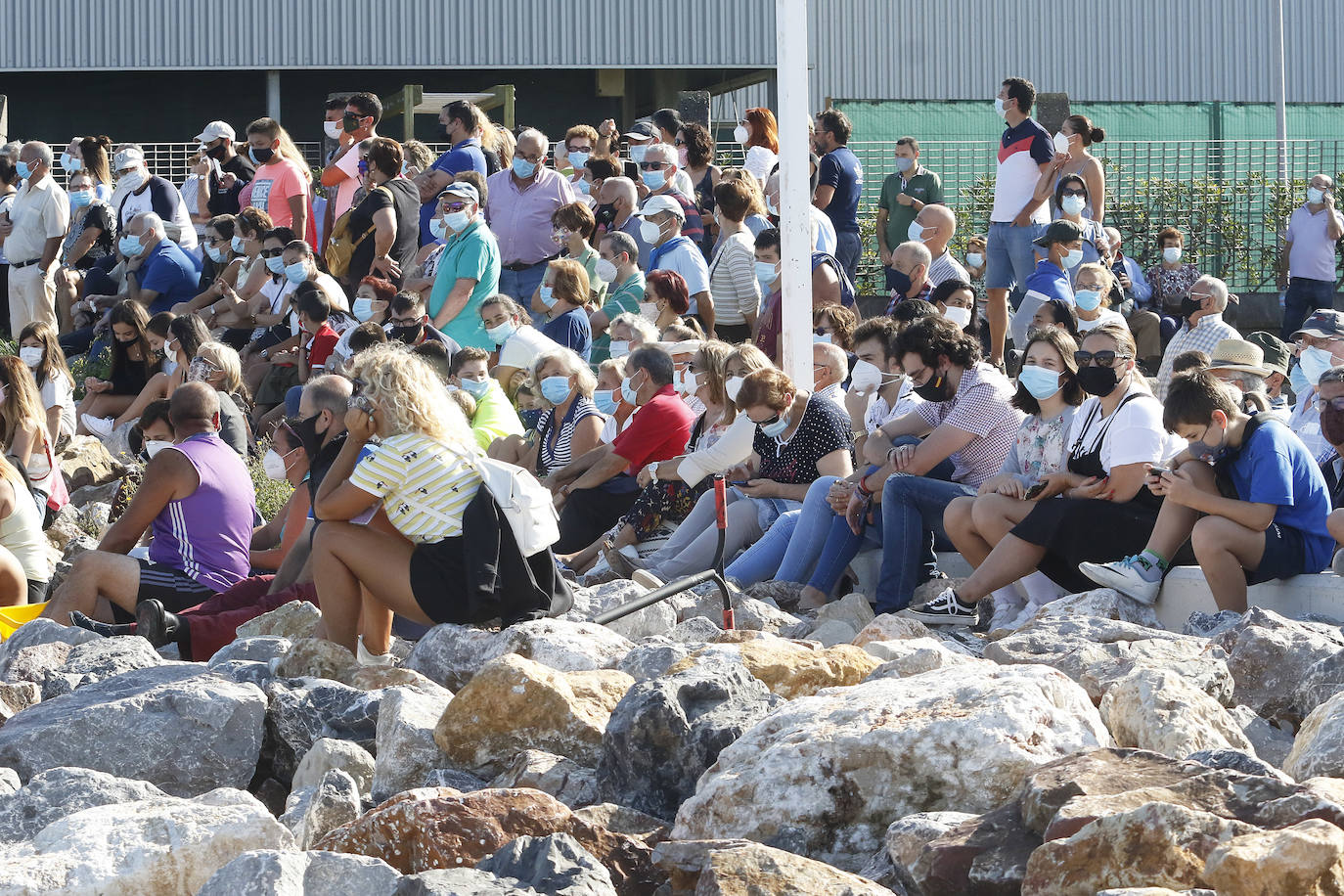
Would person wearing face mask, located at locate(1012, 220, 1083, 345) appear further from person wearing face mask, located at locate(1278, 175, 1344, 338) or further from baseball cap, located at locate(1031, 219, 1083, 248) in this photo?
person wearing face mask, located at locate(1278, 175, 1344, 338)

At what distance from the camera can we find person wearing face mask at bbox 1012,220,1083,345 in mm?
10531

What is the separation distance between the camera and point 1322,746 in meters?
4.16

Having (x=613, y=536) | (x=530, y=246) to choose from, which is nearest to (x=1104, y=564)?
(x=613, y=536)

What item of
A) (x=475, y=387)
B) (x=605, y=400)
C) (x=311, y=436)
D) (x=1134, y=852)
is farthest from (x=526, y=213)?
(x=1134, y=852)

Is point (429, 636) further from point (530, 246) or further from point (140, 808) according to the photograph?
point (530, 246)

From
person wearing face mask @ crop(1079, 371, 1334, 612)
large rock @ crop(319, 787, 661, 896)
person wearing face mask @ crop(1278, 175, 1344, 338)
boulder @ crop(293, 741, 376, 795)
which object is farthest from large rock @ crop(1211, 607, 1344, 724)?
person wearing face mask @ crop(1278, 175, 1344, 338)

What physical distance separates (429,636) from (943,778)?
287cm

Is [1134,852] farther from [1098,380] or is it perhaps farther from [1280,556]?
[1098,380]

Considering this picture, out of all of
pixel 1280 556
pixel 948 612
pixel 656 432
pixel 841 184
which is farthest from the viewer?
pixel 841 184

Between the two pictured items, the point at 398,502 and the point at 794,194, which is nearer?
the point at 398,502

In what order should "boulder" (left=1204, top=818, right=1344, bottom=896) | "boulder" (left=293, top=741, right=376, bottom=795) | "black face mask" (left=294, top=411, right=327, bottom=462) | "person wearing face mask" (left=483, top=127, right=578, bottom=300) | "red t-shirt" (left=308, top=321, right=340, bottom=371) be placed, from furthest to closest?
"person wearing face mask" (left=483, top=127, right=578, bottom=300), "red t-shirt" (left=308, top=321, right=340, bottom=371), "black face mask" (left=294, top=411, right=327, bottom=462), "boulder" (left=293, top=741, right=376, bottom=795), "boulder" (left=1204, top=818, right=1344, bottom=896)

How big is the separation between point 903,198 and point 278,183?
5.12m

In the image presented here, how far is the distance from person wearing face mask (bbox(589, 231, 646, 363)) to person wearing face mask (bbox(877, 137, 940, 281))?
3.18m

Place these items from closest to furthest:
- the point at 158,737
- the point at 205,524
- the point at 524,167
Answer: the point at 158,737, the point at 205,524, the point at 524,167
